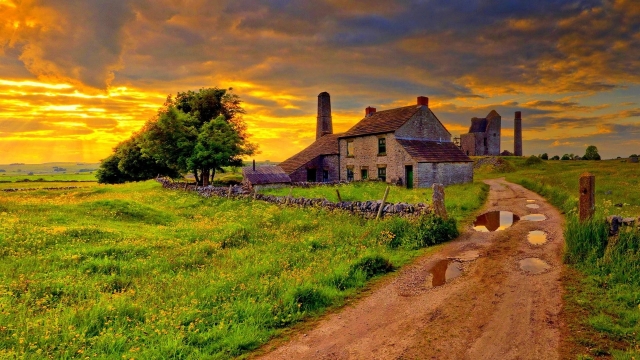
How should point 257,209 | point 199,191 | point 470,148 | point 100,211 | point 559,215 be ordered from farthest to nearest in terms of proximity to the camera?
point 470,148, point 199,191, point 257,209, point 100,211, point 559,215

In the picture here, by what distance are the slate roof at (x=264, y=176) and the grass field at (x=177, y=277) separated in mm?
16248

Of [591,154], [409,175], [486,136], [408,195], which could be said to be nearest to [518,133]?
[486,136]

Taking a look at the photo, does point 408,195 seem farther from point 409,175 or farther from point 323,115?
point 323,115

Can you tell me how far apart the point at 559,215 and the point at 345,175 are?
26.5 metres

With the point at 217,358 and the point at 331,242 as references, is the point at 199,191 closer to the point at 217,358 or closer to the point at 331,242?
the point at 331,242

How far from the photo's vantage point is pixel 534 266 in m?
9.77

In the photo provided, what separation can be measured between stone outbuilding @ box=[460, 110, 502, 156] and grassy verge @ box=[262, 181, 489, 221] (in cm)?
6149

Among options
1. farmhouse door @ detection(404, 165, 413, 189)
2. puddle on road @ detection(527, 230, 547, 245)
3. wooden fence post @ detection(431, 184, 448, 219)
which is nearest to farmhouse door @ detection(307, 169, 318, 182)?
farmhouse door @ detection(404, 165, 413, 189)

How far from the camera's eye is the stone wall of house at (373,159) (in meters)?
35.2

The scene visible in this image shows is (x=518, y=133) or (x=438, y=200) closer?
(x=438, y=200)

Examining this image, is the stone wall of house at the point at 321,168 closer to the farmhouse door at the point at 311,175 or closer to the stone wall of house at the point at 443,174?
the farmhouse door at the point at 311,175

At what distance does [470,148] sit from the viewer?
289ft

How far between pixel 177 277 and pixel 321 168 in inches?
1410

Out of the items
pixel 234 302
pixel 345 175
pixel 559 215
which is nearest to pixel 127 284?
pixel 234 302
